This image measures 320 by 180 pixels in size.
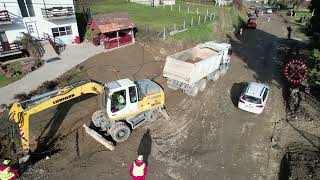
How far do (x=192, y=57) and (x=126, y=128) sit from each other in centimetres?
1016

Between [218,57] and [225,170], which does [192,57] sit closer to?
[218,57]

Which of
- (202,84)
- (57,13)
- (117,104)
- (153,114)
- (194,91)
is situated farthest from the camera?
(57,13)

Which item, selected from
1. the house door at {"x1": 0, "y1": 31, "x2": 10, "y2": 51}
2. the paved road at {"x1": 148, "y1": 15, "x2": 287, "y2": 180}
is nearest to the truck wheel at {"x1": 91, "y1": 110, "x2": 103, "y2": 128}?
the paved road at {"x1": 148, "y1": 15, "x2": 287, "y2": 180}

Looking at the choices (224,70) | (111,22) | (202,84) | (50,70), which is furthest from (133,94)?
(111,22)

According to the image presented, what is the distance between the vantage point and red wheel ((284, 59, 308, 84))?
20628 mm

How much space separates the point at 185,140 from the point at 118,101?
4.72 meters

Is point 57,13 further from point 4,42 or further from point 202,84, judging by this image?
point 202,84

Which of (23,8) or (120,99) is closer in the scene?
(120,99)

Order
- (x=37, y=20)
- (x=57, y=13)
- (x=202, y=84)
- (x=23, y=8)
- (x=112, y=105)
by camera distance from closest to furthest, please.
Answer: (x=112, y=105)
(x=202, y=84)
(x=23, y=8)
(x=37, y=20)
(x=57, y=13)

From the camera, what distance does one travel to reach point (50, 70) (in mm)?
25453

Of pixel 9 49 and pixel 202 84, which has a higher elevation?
pixel 9 49

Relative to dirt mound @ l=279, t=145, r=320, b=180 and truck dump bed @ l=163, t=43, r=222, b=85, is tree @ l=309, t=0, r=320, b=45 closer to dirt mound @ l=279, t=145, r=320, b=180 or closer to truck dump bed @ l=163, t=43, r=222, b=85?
truck dump bed @ l=163, t=43, r=222, b=85

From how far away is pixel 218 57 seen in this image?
75.0 feet

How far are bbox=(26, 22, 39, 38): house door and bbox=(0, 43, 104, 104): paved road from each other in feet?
7.02
